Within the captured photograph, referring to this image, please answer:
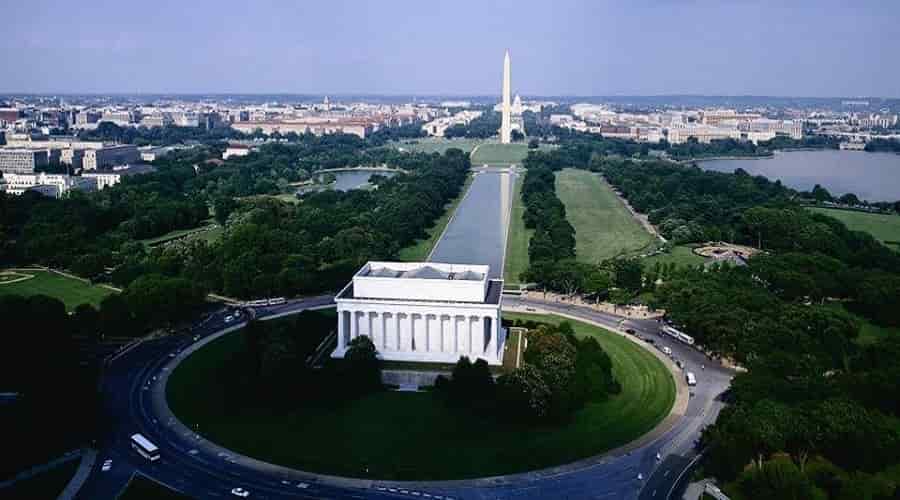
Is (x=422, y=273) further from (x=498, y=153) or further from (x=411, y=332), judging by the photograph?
(x=498, y=153)

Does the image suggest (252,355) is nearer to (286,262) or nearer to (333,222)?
(286,262)

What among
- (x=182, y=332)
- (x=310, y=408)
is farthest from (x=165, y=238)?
(x=310, y=408)

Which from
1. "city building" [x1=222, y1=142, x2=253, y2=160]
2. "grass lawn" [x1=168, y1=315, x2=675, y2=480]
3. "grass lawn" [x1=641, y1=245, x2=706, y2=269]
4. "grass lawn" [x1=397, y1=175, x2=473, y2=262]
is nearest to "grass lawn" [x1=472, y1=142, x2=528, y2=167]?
"city building" [x1=222, y1=142, x2=253, y2=160]

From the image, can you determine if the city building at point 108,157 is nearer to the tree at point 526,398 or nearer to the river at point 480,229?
the river at point 480,229

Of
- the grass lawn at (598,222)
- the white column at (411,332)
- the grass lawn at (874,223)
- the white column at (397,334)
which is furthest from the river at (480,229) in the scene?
the grass lawn at (874,223)

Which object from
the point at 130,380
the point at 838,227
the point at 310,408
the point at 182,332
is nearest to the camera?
the point at 310,408

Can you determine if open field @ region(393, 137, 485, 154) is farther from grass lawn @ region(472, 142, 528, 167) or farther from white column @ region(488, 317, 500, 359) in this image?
white column @ region(488, 317, 500, 359)
